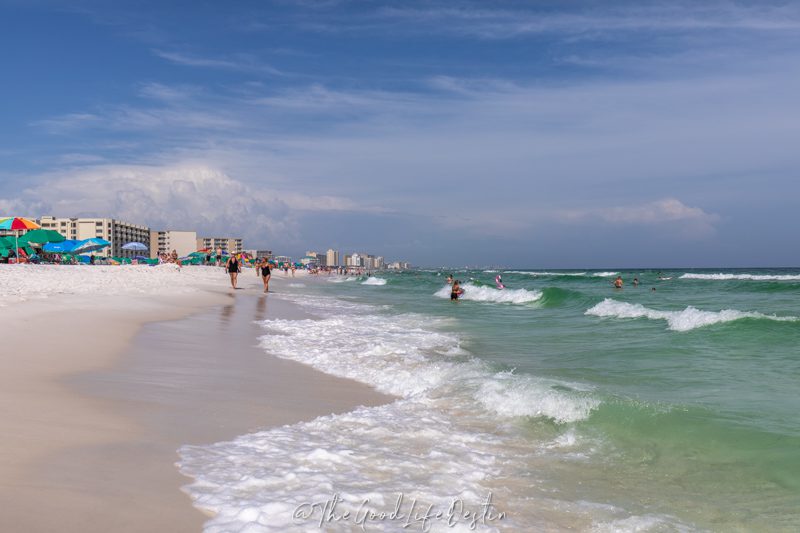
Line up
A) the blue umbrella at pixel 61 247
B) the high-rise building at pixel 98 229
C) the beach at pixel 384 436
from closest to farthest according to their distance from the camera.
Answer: the beach at pixel 384 436
the blue umbrella at pixel 61 247
the high-rise building at pixel 98 229

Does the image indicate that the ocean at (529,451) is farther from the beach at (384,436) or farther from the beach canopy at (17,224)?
the beach canopy at (17,224)

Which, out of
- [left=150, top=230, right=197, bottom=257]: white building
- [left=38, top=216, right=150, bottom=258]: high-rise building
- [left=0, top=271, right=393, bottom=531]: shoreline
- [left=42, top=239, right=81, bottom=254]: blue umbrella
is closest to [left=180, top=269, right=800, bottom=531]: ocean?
[left=0, top=271, right=393, bottom=531]: shoreline

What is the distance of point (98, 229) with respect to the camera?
12900cm

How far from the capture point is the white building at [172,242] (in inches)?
6181

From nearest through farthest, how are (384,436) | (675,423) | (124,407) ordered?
1. (384,436)
2. (124,407)
3. (675,423)

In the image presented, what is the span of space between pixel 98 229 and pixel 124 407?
14003cm

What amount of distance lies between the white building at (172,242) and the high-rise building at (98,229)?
602 inches

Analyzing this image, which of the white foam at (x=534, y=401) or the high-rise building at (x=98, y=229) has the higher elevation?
the high-rise building at (x=98, y=229)

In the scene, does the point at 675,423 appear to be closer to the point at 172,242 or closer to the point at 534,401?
the point at 534,401

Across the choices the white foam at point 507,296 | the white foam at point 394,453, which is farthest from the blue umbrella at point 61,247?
the white foam at point 394,453

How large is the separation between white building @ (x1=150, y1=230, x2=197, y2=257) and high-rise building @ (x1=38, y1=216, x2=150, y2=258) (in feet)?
→ 50.1

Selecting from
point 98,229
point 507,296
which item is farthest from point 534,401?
point 98,229

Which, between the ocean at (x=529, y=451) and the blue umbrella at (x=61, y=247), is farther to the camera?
the blue umbrella at (x=61, y=247)

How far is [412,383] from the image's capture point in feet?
24.6
